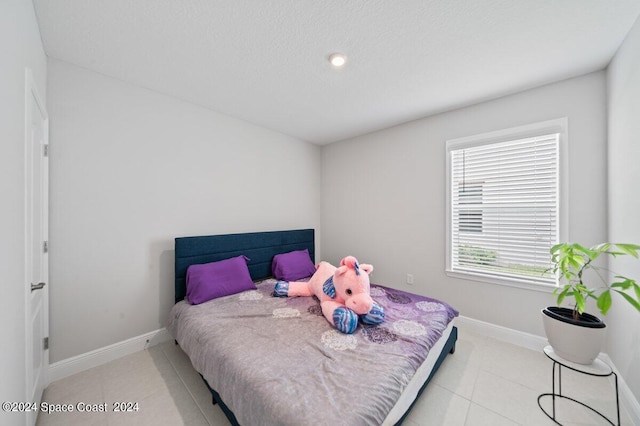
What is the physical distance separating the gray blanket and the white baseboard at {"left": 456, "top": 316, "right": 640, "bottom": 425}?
0.81 metres

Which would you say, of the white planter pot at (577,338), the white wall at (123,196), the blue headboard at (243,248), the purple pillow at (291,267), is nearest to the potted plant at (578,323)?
the white planter pot at (577,338)

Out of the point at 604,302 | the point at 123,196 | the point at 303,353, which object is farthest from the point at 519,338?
the point at 123,196

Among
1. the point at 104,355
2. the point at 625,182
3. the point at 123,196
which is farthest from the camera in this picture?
the point at 123,196

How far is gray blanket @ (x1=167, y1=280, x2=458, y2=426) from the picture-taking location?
114 centimetres

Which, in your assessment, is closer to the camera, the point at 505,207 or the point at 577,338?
the point at 577,338

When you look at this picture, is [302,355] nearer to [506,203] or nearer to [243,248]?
[243,248]

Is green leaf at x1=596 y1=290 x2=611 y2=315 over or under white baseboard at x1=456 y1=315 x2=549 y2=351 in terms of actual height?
over

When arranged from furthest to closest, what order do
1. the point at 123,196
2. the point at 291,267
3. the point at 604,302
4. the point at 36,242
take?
the point at 291,267
the point at 123,196
the point at 36,242
the point at 604,302

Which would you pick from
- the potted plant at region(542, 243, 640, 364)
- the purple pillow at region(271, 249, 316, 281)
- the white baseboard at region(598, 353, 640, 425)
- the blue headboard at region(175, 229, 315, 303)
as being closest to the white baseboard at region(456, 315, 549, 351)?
the white baseboard at region(598, 353, 640, 425)

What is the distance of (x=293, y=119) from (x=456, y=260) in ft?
8.77

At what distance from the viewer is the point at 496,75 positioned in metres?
2.13

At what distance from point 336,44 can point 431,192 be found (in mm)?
2041

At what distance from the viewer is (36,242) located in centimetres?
157

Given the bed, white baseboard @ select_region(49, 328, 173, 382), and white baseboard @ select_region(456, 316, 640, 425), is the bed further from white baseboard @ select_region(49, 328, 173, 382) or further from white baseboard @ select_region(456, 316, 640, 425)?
white baseboard @ select_region(456, 316, 640, 425)
